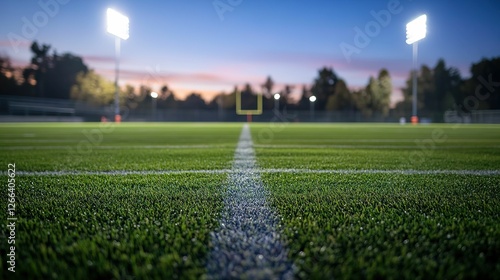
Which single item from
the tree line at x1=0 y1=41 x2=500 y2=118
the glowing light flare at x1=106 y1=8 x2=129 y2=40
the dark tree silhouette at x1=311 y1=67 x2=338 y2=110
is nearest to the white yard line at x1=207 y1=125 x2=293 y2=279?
the glowing light flare at x1=106 y1=8 x2=129 y2=40

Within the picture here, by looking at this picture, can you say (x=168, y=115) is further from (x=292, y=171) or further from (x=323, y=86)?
(x=292, y=171)

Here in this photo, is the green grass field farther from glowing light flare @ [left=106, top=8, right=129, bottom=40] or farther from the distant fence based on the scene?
the distant fence

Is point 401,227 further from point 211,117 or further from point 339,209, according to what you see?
point 211,117

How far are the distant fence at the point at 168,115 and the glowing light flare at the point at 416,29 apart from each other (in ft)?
57.4

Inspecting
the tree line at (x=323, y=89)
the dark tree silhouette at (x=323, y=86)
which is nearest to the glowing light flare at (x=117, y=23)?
the tree line at (x=323, y=89)

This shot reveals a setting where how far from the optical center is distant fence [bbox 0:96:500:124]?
36.6m

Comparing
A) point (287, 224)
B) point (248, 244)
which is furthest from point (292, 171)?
point (248, 244)

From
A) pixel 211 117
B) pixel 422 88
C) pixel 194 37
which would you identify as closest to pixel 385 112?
pixel 422 88

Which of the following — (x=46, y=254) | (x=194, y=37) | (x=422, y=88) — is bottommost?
(x=46, y=254)

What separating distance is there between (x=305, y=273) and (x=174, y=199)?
114 cm

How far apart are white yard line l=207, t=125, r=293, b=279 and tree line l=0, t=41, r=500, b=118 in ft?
149

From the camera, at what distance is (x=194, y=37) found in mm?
34562

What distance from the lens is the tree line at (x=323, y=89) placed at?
46719 millimetres

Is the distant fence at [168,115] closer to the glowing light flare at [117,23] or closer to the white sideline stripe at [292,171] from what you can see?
the glowing light flare at [117,23]
